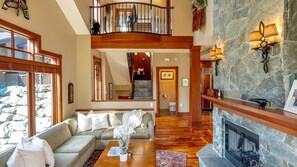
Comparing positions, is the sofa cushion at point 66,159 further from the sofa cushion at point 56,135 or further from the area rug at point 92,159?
the area rug at point 92,159

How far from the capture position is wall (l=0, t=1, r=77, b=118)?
3.54 meters

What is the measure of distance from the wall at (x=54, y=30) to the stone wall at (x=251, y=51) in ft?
12.0

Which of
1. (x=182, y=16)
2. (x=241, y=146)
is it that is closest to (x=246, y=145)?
(x=241, y=146)

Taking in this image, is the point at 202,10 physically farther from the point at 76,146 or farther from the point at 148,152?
the point at 76,146

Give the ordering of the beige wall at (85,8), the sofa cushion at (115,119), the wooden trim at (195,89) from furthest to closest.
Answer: the wooden trim at (195,89) → the sofa cushion at (115,119) → the beige wall at (85,8)

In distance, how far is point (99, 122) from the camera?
198 inches

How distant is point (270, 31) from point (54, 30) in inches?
172

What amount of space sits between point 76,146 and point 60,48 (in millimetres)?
2506

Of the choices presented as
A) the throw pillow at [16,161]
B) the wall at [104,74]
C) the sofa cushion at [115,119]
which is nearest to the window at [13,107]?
the throw pillow at [16,161]

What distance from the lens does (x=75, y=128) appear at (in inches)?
193

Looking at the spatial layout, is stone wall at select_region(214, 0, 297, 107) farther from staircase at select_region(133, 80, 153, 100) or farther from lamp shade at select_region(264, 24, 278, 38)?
staircase at select_region(133, 80, 153, 100)

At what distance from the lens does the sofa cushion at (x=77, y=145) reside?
11.9ft

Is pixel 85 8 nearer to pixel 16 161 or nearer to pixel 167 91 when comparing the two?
pixel 16 161

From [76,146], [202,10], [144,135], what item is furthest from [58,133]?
[202,10]
